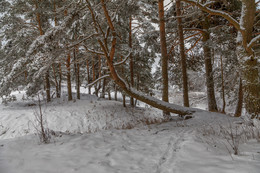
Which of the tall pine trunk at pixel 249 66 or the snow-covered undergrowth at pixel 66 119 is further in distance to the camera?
the snow-covered undergrowth at pixel 66 119

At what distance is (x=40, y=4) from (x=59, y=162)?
44.1 feet

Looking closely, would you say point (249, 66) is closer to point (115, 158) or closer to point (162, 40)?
point (115, 158)

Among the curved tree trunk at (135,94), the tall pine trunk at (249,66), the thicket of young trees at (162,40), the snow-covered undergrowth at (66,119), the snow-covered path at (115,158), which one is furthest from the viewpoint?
the snow-covered undergrowth at (66,119)

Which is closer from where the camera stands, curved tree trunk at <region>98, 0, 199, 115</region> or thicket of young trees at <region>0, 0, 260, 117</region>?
thicket of young trees at <region>0, 0, 260, 117</region>

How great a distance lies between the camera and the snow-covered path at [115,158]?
6.68 feet

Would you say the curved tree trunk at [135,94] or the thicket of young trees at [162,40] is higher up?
the thicket of young trees at [162,40]

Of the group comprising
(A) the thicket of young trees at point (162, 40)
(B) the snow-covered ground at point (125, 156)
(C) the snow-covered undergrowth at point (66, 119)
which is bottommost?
(C) the snow-covered undergrowth at point (66, 119)

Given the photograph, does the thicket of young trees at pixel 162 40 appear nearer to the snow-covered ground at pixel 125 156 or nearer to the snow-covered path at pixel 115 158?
the snow-covered ground at pixel 125 156

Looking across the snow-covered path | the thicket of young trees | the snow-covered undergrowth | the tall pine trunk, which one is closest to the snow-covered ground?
the snow-covered path

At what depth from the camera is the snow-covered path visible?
6.68ft

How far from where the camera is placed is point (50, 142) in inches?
132

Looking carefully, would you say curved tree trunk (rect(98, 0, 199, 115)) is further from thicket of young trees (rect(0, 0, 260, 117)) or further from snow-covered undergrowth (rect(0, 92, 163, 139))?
snow-covered undergrowth (rect(0, 92, 163, 139))

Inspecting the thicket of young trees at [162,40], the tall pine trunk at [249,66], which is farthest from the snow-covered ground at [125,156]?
the thicket of young trees at [162,40]

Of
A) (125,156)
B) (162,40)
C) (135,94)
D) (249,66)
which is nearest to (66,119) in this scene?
(135,94)
